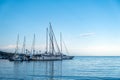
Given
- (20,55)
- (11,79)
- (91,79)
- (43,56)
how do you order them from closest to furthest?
(11,79)
(91,79)
(43,56)
(20,55)

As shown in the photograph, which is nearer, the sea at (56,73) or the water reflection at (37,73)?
the water reflection at (37,73)

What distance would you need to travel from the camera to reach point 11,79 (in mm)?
33250

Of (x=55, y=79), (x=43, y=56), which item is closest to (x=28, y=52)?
(x=43, y=56)

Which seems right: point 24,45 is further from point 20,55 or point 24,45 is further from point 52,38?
point 52,38

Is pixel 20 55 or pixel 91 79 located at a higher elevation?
pixel 20 55

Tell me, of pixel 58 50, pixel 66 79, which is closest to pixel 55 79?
pixel 66 79

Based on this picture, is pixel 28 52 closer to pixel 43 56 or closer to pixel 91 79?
pixel 43 56

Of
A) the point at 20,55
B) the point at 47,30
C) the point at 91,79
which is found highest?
the point at 47,30

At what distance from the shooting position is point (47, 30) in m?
93.9

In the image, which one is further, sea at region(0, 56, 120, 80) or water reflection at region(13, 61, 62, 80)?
sea at region(0, 56, 120, 80)

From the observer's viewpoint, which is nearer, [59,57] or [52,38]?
[52,38]

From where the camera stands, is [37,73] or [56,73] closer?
[37,73]

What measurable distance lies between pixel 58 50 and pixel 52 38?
1132 centimetres

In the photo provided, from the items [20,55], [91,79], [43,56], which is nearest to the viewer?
[91,79]
